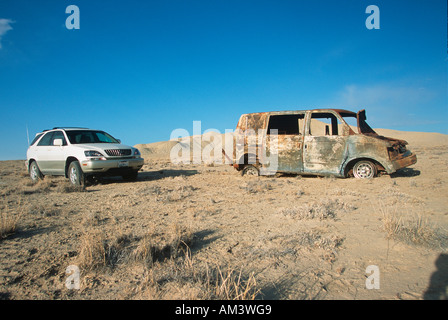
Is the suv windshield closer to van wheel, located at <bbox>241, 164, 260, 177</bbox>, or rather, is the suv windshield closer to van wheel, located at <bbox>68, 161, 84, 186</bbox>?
van wheel, located at <bbox>68, 161, 84, 186</bbox>

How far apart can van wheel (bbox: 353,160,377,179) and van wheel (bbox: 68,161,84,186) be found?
327 inches

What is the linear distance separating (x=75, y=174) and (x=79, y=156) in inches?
24.8

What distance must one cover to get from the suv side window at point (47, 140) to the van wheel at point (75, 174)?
1732 mm

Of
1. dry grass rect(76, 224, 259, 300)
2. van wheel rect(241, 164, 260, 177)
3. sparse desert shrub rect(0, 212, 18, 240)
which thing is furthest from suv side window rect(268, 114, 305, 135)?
sparse desert shrub rect(0, 212, 18, 240)

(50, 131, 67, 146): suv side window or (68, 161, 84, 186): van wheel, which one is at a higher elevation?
(50, 131, 67, 146): suv side window

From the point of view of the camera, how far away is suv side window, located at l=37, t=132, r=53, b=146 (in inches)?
357

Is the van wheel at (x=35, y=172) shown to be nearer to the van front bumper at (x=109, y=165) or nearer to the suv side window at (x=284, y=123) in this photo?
the van front bumper at (x=109, y=165)

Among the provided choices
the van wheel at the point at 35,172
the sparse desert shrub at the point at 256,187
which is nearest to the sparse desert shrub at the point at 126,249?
the sparse desert shrub at the point at 256,187

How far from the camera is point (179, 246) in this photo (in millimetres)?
3227

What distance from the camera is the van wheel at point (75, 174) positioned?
7.80m

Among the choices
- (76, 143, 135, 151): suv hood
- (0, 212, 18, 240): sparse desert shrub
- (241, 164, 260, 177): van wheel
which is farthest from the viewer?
(241, 164, 260, 177): van wheel

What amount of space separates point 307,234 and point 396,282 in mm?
1193

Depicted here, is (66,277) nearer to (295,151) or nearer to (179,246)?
(179,246)
